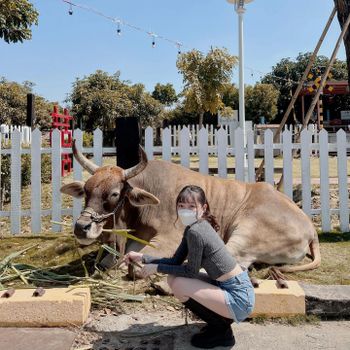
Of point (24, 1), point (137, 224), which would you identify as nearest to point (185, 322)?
point (137, 224)

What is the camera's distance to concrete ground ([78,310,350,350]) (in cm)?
301

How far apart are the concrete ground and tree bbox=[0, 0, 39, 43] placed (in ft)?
35.3

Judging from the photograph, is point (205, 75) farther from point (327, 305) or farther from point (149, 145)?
point (327, 305)

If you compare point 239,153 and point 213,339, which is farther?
point 239,153

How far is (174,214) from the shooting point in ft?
16.8

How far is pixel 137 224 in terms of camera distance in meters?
5.04

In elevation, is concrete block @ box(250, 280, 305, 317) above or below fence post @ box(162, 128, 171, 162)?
below

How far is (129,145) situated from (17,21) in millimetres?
8317

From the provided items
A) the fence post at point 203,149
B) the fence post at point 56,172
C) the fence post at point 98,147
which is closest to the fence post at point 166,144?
the fence post at point 203,149

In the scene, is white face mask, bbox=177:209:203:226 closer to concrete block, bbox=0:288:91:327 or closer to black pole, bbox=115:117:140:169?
concrete block, bbox=0:288:91:327

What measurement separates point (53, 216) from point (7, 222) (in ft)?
4.66

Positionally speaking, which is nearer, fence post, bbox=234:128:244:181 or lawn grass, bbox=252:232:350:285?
lawn grass, bbox=252:232:350:285

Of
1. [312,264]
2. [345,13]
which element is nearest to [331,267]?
[312,264]

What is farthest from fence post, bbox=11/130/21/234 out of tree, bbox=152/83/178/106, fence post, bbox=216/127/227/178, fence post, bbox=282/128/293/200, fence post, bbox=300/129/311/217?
tree, bbox=152/83/178/106
